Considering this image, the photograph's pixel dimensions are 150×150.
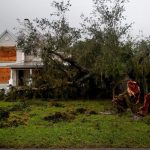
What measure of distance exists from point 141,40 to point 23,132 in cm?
1511

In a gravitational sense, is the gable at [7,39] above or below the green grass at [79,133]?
above

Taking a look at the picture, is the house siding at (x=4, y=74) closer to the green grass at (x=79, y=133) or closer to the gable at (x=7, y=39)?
the gable at (x=7, y=39)

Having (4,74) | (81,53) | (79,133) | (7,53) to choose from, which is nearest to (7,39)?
(7,53)

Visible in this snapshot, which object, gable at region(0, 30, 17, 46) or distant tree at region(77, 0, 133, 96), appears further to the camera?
gable at region(0, 30, 17, 46)

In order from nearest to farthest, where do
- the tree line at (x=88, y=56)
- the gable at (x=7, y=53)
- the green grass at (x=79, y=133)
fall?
1. the green grass at (x=79, y=133)
2. the tree line at (x=88, y=56)
3. the gable at (x=7, y=53)

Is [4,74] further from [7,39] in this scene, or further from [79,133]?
[79,133]

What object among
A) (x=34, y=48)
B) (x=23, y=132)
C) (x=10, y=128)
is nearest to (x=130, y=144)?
(x=23, y=132)

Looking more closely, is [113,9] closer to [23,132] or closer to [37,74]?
[37,74]

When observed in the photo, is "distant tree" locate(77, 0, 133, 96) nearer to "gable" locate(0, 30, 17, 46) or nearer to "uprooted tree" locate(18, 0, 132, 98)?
"uprooted tree" locate(18, 0, 132, 98)

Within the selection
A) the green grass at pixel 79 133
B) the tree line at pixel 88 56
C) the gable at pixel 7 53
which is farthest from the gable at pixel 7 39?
the green grass at pixel 79 133

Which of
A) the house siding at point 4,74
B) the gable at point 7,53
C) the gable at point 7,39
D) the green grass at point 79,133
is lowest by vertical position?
the green grass at point 79,133

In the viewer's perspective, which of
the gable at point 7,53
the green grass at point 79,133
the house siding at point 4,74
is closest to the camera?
the green grass at point 79,133

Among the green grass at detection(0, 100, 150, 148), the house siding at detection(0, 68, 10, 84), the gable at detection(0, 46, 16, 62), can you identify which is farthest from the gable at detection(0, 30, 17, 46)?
the green grass at detection(0, 100, 150, 148)

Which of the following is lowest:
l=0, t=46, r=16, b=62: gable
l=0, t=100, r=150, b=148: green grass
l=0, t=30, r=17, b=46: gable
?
l=0, t=100, r=150, b=148: green grass
